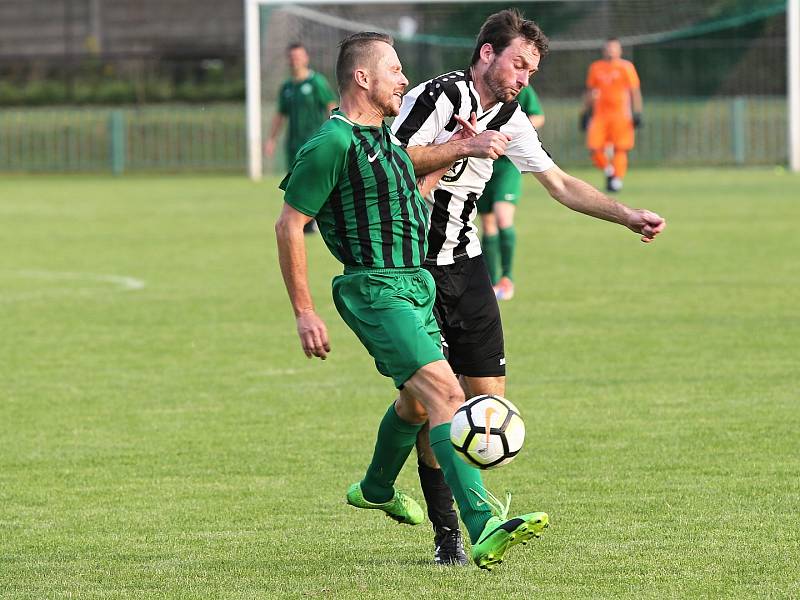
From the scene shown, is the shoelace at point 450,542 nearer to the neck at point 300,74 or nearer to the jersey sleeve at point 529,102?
the jersey sleeve at point 529,102

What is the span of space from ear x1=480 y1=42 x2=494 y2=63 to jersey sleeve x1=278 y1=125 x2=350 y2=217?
1.03 m

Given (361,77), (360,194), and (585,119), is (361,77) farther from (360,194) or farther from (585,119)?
(585,119)

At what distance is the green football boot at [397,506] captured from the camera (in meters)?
5.88

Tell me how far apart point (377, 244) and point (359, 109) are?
469mm

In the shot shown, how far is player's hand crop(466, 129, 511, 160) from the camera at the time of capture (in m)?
5.47

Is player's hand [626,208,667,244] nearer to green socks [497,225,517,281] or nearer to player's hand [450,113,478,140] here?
player's hand [450,113,478,140]

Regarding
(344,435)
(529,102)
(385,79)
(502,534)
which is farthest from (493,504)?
(529,102)

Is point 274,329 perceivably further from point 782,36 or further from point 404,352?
point 782,36

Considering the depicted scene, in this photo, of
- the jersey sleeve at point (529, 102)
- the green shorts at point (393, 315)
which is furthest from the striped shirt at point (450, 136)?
the jersey sleeve at point (529, 102)

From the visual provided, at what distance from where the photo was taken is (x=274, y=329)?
1232cm

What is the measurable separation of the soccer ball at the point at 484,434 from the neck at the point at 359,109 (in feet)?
3.40

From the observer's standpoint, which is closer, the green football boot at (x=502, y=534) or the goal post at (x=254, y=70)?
the green football boot at (x=502, y=534)

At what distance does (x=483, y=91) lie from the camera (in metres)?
6.13

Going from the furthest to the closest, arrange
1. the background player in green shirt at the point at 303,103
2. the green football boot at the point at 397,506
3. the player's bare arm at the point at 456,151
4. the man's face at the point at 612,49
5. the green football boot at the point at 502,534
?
1. the man's face at the point at 612,49
2. the background player in green shirt at the point at 303,103
3. the green football boot at the point at 397,506
4. the player's bare arm at the point at 456,151
5. the green football boot at the point at 502,534
